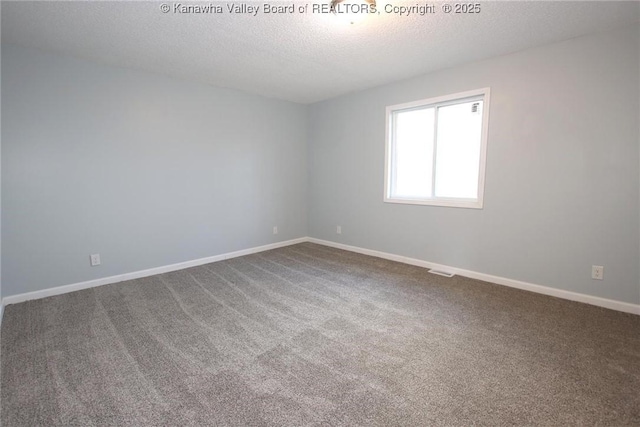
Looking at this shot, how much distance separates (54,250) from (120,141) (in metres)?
1.29

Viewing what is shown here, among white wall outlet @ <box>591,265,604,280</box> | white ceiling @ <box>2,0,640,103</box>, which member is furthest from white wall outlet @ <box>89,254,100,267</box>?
white wall outlet @ <box>591,265,604,280</box>

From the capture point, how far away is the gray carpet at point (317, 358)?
141 centimetres

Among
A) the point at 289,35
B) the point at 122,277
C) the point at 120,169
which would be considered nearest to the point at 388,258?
the point at 289,35

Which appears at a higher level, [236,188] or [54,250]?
[236,188]

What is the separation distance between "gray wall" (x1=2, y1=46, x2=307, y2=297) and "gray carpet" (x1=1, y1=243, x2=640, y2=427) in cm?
54

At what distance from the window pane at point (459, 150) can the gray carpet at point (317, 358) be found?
116cm

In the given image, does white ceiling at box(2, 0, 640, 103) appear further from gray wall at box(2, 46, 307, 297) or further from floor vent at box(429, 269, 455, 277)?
floor vent at box(429, 269, 455, 277)

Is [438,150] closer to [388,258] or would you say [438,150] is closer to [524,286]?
[388,258]

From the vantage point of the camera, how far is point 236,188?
4125 mm

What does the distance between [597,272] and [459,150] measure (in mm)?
1726

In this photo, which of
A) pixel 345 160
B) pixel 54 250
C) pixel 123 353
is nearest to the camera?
pixel 123 353

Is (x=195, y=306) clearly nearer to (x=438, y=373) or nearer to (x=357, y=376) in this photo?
(x=357, y=376)

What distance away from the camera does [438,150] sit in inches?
136

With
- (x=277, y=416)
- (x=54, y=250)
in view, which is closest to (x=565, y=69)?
(x=277, y=416)
